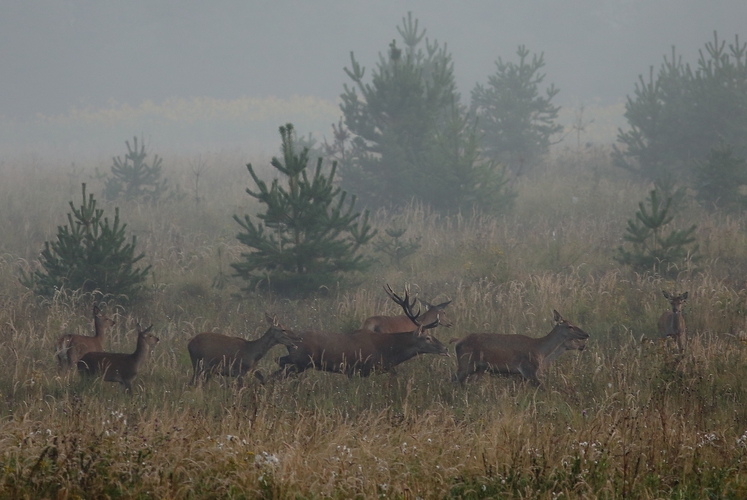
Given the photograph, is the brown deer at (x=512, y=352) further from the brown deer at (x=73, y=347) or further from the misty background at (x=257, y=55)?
the misty background at (x=257, y=55)

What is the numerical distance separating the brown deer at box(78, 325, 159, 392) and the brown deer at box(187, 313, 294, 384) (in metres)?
0.56

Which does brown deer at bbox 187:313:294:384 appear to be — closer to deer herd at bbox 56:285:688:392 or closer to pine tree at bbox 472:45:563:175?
deer herd at bbox 56:285:688:392

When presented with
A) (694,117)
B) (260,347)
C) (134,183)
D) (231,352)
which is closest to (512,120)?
(694,117)

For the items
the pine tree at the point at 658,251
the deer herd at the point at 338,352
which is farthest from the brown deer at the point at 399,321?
the pine tree at the point at 658,251

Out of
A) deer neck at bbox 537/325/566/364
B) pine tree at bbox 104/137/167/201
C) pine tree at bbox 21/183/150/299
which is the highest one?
pine tree at bbox 104/137/167/201

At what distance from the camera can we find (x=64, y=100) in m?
66.4

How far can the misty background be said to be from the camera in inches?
2251

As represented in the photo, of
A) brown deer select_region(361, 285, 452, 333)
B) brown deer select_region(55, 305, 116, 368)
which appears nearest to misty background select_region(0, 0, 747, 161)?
brown deer select_region(361, 285, 452, 333)

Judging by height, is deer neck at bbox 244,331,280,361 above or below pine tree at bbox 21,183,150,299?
below

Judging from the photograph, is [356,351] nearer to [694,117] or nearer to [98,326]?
[98,326]

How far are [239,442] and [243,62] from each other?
8092 centimetres

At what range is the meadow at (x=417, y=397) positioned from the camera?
493 cm

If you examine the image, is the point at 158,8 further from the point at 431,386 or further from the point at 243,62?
the point at 431,386

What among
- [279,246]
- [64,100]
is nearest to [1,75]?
[64,100]
